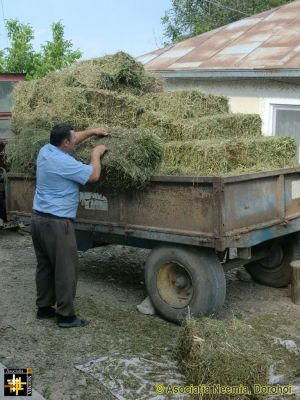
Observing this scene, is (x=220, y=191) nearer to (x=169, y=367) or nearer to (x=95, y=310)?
(x=169, y=367)

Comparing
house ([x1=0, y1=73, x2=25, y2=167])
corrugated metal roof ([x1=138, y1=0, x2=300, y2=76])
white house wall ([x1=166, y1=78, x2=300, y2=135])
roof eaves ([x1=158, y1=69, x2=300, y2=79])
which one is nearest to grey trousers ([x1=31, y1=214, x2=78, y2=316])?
house ([x1=0, y1=73, x2=25, y2=167])

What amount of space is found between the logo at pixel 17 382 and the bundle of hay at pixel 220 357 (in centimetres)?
118

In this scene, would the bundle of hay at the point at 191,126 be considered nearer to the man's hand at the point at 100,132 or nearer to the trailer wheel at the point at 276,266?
the man's hand at the point at 100,132

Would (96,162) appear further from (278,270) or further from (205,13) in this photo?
(205,13)

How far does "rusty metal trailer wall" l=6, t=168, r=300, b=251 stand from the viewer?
17.1 ft

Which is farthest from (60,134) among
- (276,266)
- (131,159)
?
(276,266)

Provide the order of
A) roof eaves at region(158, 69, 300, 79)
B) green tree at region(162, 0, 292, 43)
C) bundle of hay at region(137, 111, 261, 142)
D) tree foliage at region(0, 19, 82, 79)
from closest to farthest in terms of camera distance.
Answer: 1. bundle of hay at region(137, 111, 261, 142)
2. roof eaves at region(158, 69, 300, 79)
3. tree foliage at region(0, 19, 82, 79)
4. green tree at region(162, 0, 292, 43)

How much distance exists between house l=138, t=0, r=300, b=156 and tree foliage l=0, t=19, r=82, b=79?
2.92 metres

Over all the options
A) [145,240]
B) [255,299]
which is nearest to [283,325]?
[255,299]

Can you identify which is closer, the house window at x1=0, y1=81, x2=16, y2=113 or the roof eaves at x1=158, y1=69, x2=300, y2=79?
the roof eaves at x1=158, y1=69, x2=300, y2=79

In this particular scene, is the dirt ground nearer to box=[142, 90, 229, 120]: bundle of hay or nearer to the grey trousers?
the grey trousers

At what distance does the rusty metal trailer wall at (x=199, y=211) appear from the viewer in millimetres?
5199

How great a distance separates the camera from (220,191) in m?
5.09

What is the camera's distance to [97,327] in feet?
18.1
